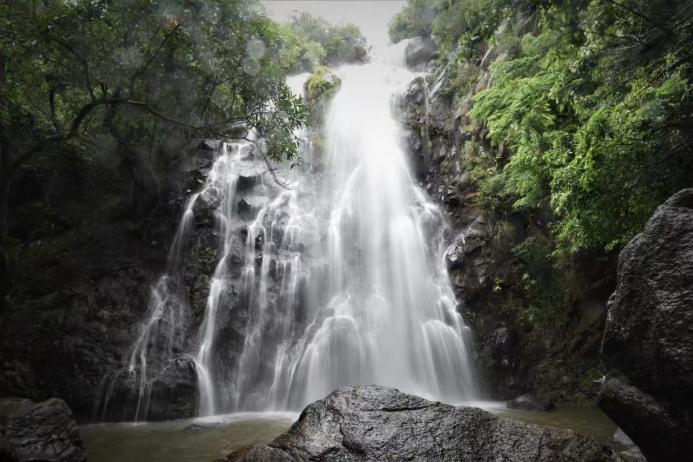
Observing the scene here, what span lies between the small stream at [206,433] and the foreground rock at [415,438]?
3407mm

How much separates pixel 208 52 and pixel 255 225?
6.54 m

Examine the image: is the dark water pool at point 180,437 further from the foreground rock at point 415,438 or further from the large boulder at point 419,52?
the large boulder at point 419,52

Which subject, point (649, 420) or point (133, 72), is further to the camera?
point (133, 72)

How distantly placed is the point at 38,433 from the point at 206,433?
113 inches

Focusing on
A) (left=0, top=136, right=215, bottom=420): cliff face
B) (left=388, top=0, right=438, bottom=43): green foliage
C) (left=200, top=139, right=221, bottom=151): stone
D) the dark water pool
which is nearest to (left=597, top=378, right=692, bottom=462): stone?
the dark water pool

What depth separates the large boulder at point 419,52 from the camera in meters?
25.4

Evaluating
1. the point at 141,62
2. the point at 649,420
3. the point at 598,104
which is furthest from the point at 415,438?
the point at 141,62

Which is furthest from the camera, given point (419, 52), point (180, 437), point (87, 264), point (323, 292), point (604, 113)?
point (419, 52)

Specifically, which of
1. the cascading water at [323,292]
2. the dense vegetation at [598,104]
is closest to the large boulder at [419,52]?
the cascading water at [323,292]

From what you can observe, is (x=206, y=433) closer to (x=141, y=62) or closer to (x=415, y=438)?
(x=415, y=438)

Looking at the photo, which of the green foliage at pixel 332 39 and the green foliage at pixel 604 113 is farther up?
the green foliage at pixel 332 39

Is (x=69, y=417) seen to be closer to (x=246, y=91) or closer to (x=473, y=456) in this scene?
(x=473, y=456)

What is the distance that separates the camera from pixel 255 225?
1491 centimetres

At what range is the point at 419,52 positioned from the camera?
25891 millimetres
